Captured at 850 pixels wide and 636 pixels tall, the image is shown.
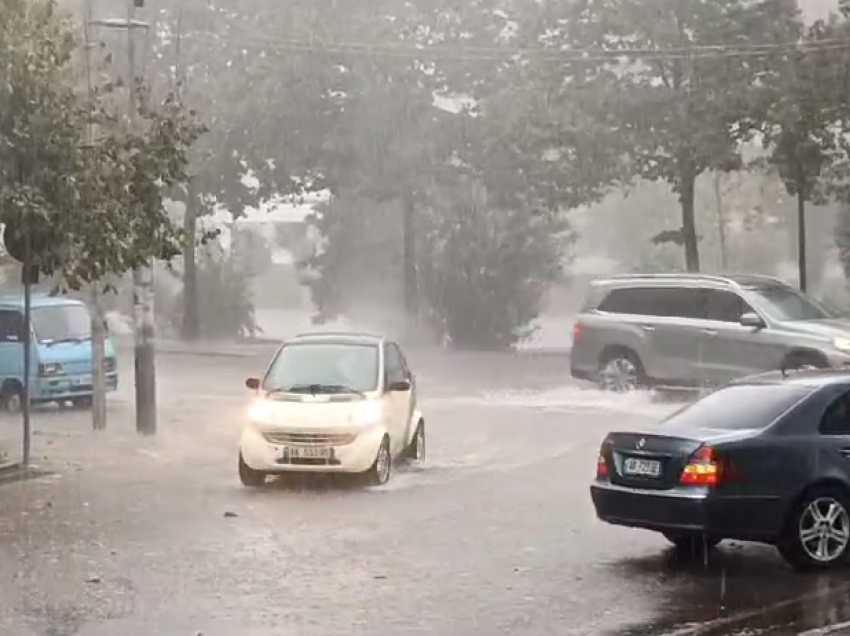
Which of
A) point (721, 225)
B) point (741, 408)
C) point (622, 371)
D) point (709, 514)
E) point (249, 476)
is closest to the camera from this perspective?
point (709, 514)

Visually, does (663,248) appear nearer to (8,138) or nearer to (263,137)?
(263,137)

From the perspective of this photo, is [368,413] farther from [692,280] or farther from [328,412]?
[692,280]

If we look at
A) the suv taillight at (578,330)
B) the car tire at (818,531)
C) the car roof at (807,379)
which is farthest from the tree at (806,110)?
the car tire at (818,531)

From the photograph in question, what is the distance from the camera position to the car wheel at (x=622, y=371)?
84.0 ft

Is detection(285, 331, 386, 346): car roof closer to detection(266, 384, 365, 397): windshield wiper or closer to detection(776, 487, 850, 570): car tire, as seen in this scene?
detection(266, 384, 365, 397): windshield wiper

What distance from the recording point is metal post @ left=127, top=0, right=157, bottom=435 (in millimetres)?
20922

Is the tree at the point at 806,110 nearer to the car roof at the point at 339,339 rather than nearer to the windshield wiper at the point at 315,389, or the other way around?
the car roof at the point at 339,339

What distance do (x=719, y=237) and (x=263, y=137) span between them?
15.6 m

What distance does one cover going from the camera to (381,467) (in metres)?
16.6

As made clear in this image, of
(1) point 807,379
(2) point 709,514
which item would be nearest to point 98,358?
(1) point 807,379

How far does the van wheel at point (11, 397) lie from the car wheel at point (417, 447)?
29.9 ft

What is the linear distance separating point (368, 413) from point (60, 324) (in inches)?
461

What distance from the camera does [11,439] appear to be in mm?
22281

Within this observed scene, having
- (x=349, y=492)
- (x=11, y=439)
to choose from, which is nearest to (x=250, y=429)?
(x=349, y=492)
